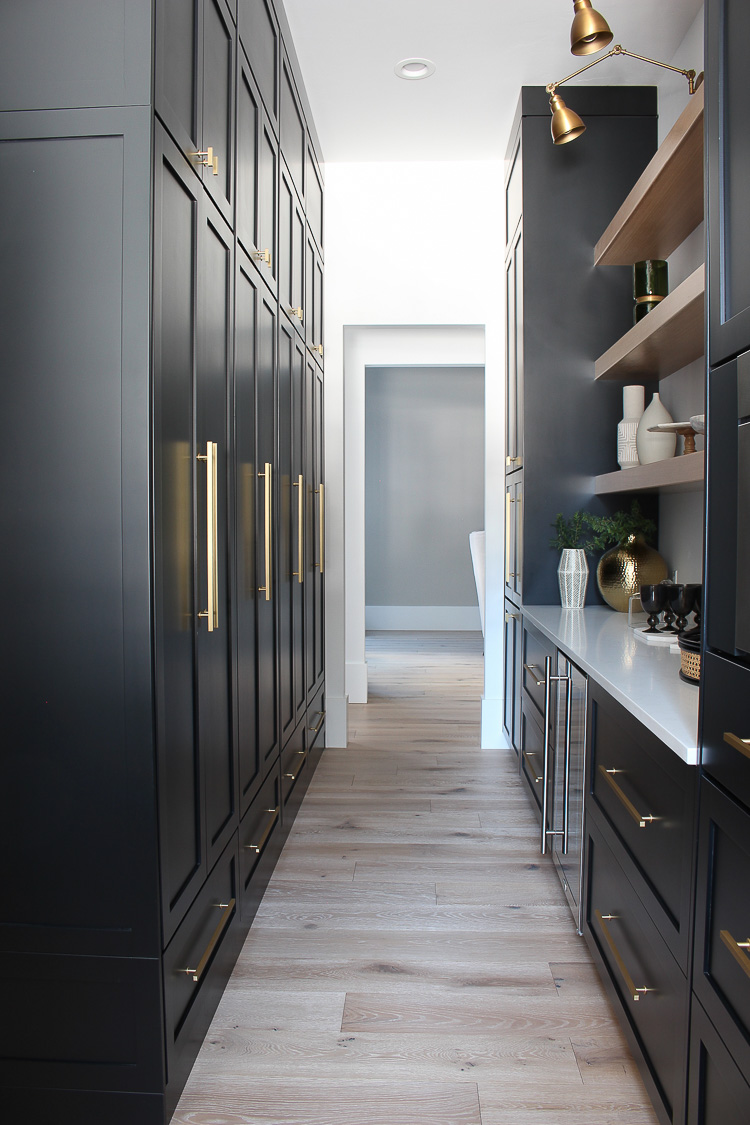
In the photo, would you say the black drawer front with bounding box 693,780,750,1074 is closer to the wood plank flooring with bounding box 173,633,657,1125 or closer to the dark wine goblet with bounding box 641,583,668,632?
the wood plank flooring with bounding box 173,633,657,1125

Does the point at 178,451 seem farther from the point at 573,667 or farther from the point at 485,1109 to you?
the point at 485,1109

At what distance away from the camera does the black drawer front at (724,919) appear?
1.00m

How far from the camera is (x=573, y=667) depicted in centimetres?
202

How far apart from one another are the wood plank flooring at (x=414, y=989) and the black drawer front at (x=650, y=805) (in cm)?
48

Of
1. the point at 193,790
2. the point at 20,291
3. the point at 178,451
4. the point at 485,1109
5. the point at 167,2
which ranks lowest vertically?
the point at 485,1109

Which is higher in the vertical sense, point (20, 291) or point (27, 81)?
point (27, 81)

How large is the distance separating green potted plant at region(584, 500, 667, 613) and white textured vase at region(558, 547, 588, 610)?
66mm

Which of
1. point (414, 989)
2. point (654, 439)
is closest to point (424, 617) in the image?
point (654, 439)

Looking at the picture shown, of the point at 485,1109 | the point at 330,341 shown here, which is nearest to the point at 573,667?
the point at 485,1109

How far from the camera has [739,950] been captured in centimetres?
101

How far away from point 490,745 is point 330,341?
7.34 ft

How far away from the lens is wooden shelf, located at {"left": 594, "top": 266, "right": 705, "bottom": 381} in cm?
189

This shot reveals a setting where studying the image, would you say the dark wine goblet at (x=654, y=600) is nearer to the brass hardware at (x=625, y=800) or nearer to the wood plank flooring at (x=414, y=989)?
the brass hardware at (x=625, y=800)

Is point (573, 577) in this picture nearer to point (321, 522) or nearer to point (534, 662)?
point (534, 662)
